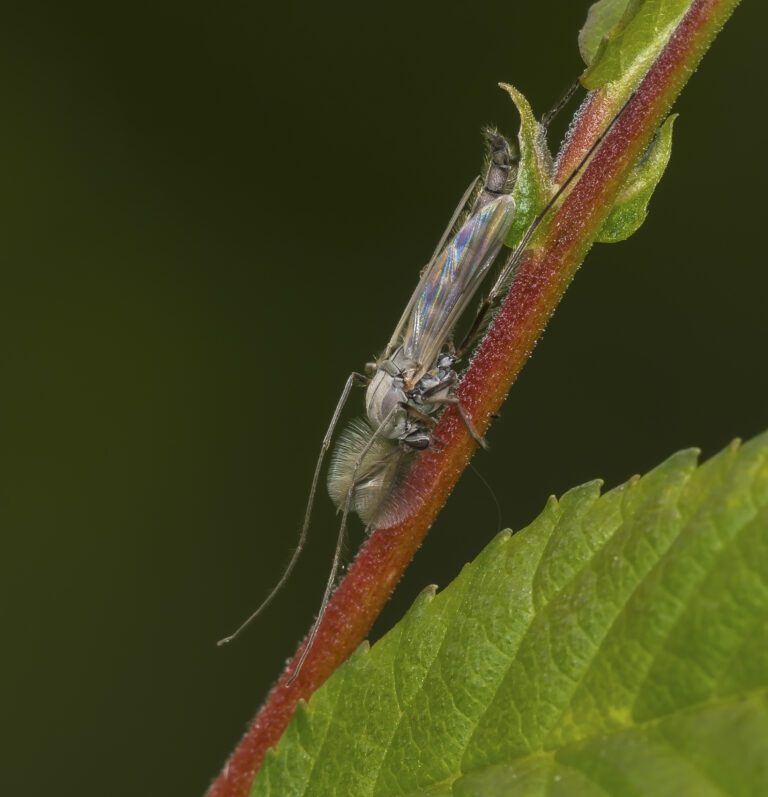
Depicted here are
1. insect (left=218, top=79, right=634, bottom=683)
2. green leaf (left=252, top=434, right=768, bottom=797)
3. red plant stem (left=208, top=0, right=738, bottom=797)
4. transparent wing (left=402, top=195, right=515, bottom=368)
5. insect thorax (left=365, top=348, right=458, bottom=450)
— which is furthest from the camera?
transparent wing (left=402, top=195, right=515, bottom=368)

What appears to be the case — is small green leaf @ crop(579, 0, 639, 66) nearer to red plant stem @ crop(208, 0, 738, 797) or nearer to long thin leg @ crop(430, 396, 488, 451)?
red plant stem @ crop(208, 0, 738, 797)

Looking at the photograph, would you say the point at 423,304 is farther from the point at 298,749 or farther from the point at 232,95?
the point at 232,95

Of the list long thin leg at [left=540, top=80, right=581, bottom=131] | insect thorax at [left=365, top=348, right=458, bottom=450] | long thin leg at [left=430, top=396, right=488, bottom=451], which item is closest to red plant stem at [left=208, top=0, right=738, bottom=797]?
long thin leg at [left=430, top=396, right=488, bottom=451]

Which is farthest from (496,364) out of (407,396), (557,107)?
(557,107)

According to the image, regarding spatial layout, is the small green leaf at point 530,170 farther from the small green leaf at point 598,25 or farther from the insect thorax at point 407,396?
the insect thorax at point 407,396

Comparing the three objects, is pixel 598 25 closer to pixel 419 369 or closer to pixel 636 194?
pixel 636 194

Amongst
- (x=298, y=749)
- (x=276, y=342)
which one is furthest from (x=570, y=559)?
(x=276, y=342)

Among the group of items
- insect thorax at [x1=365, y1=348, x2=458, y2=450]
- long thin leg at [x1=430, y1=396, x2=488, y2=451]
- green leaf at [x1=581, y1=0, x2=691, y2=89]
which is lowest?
insect thorax at [x1=365, y1=348, x2=458, y2=450]
